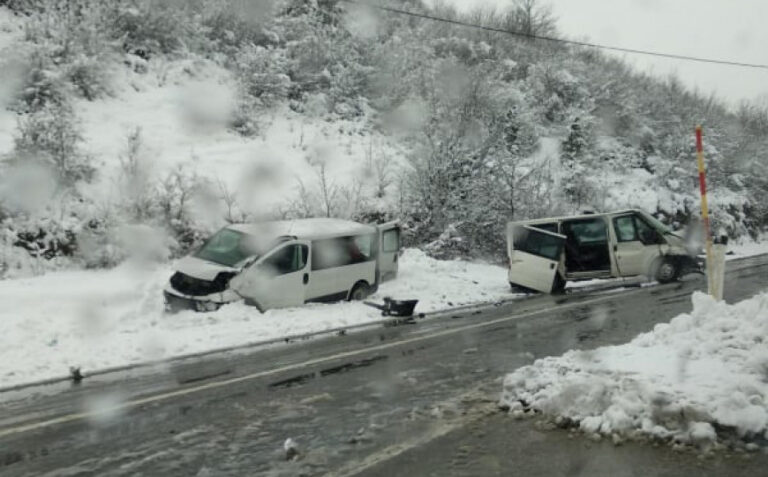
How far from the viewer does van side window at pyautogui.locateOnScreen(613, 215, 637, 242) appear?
52.5 feet

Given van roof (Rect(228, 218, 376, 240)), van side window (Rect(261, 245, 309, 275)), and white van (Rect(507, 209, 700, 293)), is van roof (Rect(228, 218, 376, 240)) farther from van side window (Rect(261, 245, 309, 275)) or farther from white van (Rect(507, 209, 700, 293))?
white van (Rect(507, 209, 700, 293))

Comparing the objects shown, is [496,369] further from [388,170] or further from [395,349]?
[388,170]

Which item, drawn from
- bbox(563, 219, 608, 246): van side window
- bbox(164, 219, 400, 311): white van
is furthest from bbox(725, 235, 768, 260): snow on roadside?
bbox(164, 219, 400, 311): white van

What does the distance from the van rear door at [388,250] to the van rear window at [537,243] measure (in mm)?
2824

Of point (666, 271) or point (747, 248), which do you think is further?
point (747, 248)

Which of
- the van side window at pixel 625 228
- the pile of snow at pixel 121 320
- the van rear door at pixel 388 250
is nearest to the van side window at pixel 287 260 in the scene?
the pile of snow at pixel 121 320

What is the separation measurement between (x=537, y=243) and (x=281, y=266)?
624cm

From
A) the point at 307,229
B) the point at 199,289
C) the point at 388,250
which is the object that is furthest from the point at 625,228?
the point at 199,289

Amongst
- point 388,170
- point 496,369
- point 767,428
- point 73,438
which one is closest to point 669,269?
point 388,170

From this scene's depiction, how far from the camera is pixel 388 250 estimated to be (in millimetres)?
15523

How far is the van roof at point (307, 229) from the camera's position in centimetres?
1327

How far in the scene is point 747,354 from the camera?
238 inches

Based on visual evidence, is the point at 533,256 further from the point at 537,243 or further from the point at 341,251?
the point at 341,251

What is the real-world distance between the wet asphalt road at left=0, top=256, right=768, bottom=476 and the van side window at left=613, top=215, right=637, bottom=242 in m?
5.96
